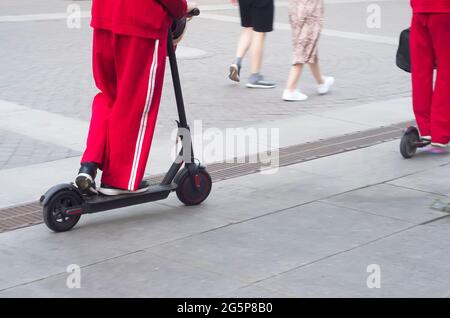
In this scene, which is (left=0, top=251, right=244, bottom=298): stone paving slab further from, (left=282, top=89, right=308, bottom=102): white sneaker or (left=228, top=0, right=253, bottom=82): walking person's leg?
(left=228, top=0, right=253, bottom=82): walking person's leg

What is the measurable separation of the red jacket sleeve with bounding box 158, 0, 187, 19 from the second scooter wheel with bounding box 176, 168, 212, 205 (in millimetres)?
1023

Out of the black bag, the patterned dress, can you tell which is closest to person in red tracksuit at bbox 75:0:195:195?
the black bag

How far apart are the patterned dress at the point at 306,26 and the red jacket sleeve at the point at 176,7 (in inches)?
158

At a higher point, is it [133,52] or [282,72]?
[133,52]

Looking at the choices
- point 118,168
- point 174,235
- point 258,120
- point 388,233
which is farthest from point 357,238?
point 258,120

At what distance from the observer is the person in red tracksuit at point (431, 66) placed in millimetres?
6938

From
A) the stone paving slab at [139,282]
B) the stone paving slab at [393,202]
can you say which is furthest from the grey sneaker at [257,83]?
the stone paving slab at [139,282]

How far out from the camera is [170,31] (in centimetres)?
565

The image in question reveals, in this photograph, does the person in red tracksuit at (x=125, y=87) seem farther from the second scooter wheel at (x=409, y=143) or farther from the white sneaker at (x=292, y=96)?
the white sneaker at (x=292, y=96)

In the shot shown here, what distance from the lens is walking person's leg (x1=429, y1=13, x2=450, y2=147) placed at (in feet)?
22.8

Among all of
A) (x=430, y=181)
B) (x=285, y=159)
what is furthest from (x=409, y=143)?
(x=285, y=159)

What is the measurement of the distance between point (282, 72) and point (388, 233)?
231 inches

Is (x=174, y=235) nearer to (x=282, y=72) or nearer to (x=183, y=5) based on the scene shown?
(x=183, y=5)
